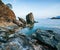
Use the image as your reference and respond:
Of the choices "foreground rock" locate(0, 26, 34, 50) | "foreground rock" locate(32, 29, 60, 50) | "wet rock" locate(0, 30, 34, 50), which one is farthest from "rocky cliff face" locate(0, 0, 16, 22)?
"wet rock" locate(0, 30, 34, 50)

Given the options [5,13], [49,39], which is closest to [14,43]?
[49,39]

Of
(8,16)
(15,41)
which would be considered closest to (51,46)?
(15,41)

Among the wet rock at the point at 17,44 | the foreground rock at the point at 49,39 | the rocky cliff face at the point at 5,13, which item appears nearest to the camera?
the wet rock at the point at 17,44

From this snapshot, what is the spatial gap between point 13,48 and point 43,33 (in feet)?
15.1

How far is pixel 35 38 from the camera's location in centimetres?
1833

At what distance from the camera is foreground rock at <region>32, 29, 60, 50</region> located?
16.9 m

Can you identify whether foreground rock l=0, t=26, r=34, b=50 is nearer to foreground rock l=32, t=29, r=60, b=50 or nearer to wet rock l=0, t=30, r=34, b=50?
wet rock l=0, t=30, r=34, b=50

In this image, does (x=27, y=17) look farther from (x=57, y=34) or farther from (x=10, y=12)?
(x=57, y=34)

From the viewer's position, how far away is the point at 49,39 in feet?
56.9

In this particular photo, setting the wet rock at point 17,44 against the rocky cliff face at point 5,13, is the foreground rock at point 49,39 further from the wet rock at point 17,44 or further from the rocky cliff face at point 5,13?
the rocky cliff face at point 5,13

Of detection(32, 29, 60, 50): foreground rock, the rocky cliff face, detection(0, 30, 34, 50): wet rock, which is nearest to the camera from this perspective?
detection(0, 30, 34, 50): wet rock

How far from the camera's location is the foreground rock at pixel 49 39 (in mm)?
16922

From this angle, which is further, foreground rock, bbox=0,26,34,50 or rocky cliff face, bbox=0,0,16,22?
rocky cliff face, bbox=0,0,16,22

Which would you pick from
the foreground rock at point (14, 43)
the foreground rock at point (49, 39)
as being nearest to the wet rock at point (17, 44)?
the foreground rock at point (14, 43)
